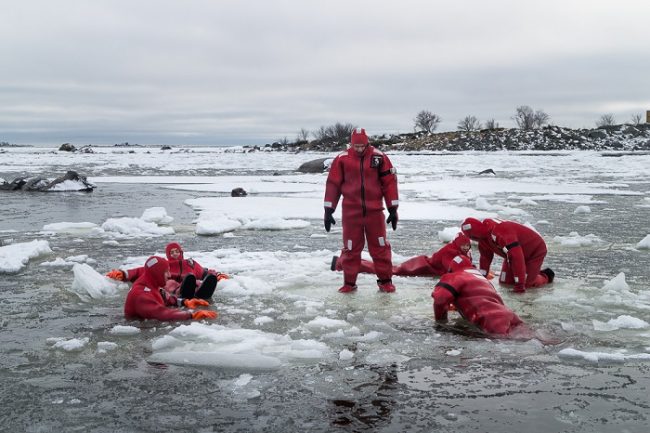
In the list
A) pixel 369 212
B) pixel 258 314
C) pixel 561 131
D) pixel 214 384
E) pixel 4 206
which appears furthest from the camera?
pixel 561 131

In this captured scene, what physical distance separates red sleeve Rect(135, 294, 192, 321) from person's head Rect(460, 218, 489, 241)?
309 cm

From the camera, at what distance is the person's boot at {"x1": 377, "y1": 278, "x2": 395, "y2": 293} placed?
22.2ft

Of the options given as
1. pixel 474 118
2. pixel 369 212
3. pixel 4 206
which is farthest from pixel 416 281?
pixel 474 118

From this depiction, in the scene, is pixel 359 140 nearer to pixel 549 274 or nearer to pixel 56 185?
pixel 549 274

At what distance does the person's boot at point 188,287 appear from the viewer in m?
6.13

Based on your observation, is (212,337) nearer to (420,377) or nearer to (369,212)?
(420,377)

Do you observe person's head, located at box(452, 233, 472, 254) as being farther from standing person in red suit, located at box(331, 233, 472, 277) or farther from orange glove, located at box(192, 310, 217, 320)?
orange glove, located at box(192, 310, 217, 320)

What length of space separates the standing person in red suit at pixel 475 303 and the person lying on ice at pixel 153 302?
6.72ft

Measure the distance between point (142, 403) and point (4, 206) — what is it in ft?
47.7

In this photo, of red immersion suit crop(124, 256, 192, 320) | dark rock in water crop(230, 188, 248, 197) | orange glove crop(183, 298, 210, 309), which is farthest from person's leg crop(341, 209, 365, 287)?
dark rock in water crop(230, 188, 248, 197)

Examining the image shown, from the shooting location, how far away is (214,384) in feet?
13.5

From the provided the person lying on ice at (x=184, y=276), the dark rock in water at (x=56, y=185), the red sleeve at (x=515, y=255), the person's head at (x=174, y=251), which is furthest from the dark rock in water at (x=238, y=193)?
the red sleeve at (x=515, y=255)

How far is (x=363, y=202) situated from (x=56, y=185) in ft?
57.5

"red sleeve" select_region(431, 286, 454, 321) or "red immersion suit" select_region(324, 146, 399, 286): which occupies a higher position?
"red immersion suit" select_region(324, 146, 399, 286)
